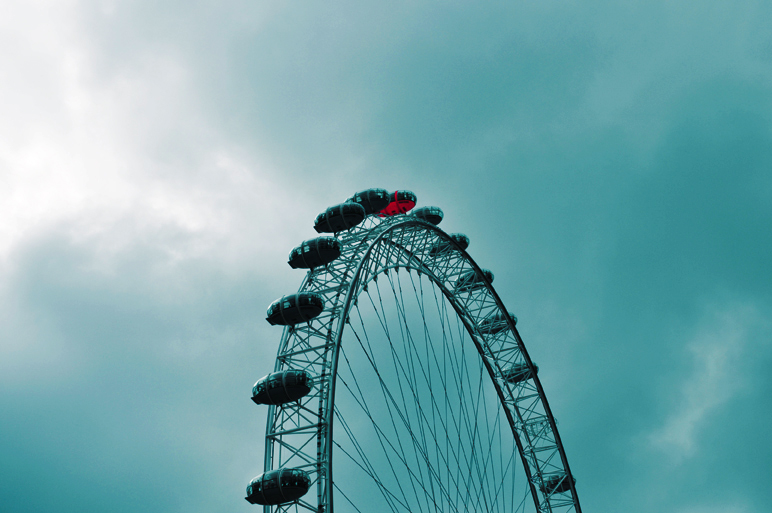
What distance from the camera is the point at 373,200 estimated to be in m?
26.2

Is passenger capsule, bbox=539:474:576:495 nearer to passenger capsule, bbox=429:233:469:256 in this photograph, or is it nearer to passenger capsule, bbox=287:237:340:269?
passenger capsule, bbox=429:233:469:256

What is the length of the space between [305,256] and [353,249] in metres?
1.93

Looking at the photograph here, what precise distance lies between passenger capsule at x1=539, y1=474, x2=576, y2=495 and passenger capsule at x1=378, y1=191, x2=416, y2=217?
1754 centimetres

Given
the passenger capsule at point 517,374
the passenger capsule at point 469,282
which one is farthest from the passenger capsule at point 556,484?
the passenger capsule at point 469,282

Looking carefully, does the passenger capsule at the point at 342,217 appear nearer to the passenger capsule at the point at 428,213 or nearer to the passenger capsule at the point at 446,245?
the passenger capsule at the point at 428,213

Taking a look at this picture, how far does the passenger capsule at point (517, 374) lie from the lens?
35.8 m

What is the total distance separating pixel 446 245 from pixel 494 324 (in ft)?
20.6

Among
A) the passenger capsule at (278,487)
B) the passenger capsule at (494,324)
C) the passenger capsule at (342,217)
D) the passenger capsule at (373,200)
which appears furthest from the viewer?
the passenger capsule at (494,324)

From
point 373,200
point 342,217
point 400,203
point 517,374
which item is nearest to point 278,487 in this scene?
point 342,217

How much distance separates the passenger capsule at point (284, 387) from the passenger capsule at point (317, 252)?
4.58 metres

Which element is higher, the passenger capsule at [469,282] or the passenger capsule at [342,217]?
the passenger capsule at [469,282]

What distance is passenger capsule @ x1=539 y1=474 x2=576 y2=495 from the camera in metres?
35.2

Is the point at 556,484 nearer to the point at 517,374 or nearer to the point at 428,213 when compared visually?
the point at 517,374

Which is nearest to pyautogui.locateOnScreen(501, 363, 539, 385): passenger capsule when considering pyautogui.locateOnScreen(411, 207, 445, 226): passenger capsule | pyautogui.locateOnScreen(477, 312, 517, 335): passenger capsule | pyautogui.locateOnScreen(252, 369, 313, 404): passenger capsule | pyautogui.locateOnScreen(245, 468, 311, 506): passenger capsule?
pyautogui.locateOnScreen(477, 312, 517, 335): passenger capsule
